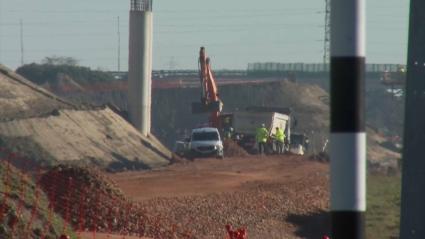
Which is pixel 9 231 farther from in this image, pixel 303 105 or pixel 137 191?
pixel 303 105

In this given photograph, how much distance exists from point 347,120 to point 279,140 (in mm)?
59707

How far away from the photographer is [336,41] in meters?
4.82

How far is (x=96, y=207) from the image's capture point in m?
23.7

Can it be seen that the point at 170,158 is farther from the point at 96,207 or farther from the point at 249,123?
the point at 96,207

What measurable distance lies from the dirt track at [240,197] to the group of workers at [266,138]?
1023 centimetres

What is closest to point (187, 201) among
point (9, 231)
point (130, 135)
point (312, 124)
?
point (9, 231)

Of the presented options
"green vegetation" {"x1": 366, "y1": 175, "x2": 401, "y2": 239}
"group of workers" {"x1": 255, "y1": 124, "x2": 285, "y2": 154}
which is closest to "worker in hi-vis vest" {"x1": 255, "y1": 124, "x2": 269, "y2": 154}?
"group of workers" {"x1": 255, "y1": 124, "x2": 285, "y2": 154}

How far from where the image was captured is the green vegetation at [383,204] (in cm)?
2678

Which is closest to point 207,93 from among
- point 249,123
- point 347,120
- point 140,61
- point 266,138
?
point 249,123

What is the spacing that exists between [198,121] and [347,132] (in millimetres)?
98425

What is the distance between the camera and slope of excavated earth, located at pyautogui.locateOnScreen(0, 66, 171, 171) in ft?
172

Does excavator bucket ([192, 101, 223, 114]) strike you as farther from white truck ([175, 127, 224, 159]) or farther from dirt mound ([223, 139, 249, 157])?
white truck ([175, 127, 224, 159])

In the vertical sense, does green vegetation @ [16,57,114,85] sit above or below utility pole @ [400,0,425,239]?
below

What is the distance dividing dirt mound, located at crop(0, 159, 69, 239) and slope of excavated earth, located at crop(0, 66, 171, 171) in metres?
29.3
